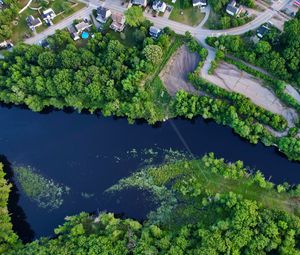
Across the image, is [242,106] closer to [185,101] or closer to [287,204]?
[185,101]

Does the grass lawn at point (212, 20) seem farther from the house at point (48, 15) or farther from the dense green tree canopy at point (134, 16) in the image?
the house at point (48, 15)

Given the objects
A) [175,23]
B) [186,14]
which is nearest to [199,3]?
[186,14]

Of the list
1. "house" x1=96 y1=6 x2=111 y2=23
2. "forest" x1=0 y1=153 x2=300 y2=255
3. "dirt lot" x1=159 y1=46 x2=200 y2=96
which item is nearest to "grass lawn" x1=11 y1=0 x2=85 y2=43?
"house" x1=96 y1=6 x2=111 y2=23

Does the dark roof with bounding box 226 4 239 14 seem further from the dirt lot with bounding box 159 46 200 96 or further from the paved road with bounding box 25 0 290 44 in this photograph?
the dirt lot with bounding box 159 46 200 96

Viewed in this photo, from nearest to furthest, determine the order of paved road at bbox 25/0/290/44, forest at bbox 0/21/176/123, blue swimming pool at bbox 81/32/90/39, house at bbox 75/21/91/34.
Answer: forest at bbox 0/21/176/123 → paved road at bbox 25/0/290/44 → blue swimming pool at bbox 81/32/90/39 → house at bbox 75/21/91/34

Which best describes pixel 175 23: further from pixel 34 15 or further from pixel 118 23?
pixel 34 15

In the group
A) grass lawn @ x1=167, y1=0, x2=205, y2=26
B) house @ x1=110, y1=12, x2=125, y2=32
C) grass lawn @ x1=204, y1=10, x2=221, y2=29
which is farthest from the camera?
house @ x1=110, y1=12, x2=125, y2=32
